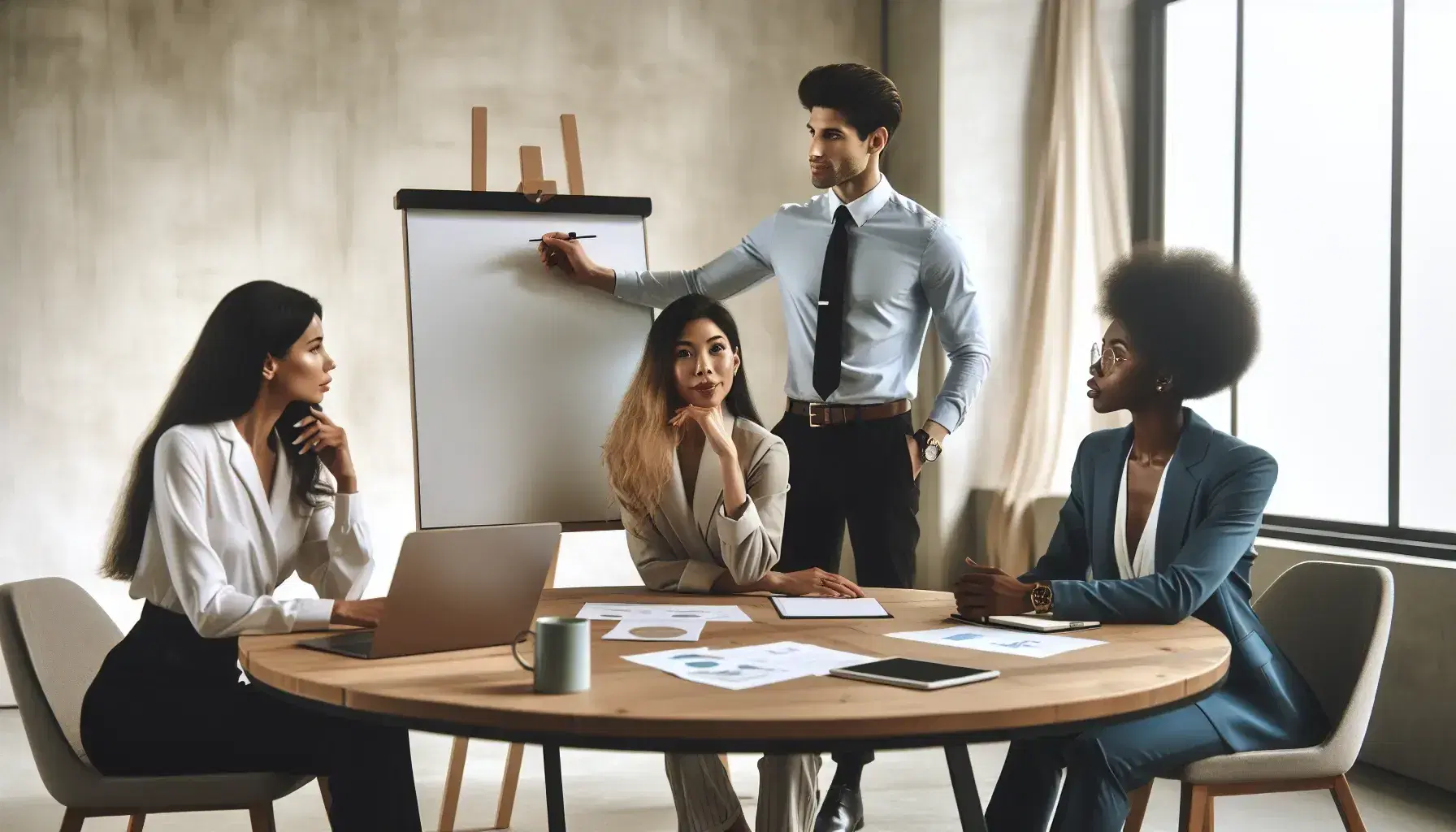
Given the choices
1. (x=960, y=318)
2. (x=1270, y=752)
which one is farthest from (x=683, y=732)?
(x=960, y=318)

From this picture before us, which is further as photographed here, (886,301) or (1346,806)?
(886,301)

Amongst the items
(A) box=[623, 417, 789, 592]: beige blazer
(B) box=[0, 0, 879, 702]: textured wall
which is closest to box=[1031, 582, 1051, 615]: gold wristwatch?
(A) box=[623, 417, 789, 592]: beige blazer

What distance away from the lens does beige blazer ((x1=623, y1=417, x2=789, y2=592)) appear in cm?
235

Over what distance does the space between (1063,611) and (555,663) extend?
89 cm

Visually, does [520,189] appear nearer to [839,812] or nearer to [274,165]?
[839,812]

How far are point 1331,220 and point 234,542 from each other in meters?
3.50

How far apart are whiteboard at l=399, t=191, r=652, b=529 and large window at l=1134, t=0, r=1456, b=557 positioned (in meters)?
2.36

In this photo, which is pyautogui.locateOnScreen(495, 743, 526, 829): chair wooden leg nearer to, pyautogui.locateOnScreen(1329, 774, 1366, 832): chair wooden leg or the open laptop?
the open laptop

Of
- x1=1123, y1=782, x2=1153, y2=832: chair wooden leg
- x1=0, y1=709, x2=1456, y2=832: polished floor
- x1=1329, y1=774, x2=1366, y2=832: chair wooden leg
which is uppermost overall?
x1=1329, y1=774, x2=1366, y2=832: chair wooden leg

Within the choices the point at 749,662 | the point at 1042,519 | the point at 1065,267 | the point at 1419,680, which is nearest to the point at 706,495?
the point at 749,662

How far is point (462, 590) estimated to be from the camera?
1.64 meters

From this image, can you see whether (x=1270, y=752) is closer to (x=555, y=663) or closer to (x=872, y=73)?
(x=555, y=663)

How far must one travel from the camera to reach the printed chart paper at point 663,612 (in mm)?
2018

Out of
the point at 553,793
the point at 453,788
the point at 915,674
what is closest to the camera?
the point at 915,674
